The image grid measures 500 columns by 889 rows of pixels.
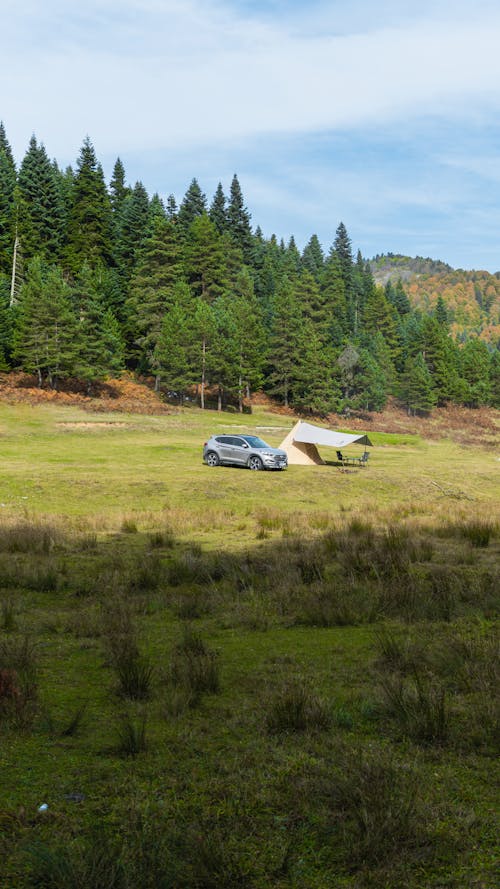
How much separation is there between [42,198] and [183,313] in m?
33.4

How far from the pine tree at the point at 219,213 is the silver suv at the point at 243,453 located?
8550 cm

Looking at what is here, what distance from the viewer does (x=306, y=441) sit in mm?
35281

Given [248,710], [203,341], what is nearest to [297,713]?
[248,710]

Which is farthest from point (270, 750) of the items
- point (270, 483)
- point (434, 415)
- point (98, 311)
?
point (434, 415)

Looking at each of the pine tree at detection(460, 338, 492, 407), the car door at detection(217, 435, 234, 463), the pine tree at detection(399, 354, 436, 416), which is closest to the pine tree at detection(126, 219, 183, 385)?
the pine tree at detection(399, 354, 436, 416)

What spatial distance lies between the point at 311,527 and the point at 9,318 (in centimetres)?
5312

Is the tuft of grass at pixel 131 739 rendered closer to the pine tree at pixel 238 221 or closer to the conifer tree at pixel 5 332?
the conifer tree at pixel 5 332

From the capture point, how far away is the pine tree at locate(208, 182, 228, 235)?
368ft

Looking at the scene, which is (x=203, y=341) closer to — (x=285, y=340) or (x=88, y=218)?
(x=285, y=340)

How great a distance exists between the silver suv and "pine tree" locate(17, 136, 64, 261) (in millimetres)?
58858

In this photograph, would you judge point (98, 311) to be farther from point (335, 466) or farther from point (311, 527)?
point (311, 527)

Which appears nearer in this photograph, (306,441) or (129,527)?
(129,527)

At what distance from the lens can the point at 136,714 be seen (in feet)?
20.6

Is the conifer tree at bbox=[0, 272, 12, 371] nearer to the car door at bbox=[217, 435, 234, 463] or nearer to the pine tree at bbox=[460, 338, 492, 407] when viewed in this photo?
the car door at bbox=[217, 435, 234, 463]
